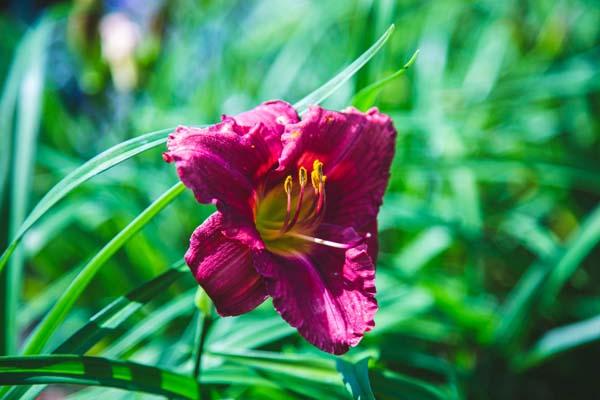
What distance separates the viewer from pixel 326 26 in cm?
152

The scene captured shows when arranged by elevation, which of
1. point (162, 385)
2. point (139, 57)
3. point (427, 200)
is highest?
point (139, 57)

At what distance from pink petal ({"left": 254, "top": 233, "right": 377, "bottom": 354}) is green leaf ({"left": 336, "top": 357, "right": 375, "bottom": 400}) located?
0.04 metres

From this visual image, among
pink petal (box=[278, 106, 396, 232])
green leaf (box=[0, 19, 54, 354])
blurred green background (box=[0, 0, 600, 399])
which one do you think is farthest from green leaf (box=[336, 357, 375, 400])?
green leaf (box=[0, 19, 54, 354])

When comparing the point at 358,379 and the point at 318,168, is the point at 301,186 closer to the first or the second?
the point at 318,168

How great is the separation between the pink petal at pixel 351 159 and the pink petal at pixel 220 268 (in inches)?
3.0

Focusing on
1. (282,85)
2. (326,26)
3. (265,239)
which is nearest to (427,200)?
(282,85)

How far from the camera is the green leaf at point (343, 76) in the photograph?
1.49 ft

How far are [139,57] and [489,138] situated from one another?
0.74 m

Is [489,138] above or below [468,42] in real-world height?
below

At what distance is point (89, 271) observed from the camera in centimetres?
46

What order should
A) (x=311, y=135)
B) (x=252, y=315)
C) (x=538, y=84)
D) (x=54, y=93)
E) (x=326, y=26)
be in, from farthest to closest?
1. (x=326, y=26)
2. (x=54, y=93)
3. (x=538, y=84)
4. (x=252, y=315)
5. (x=311, y=135)

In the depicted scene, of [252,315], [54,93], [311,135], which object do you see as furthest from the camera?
[54,93]

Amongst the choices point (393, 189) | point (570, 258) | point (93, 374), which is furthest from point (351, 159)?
point (393, 189)

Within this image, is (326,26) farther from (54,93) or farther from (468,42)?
(54,93)
